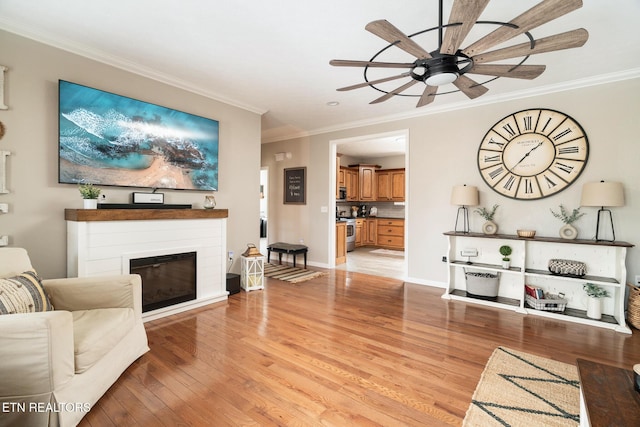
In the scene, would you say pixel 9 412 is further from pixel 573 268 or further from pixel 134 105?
pixel 573 268

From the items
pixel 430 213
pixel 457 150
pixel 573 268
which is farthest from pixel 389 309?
pixel 457 150

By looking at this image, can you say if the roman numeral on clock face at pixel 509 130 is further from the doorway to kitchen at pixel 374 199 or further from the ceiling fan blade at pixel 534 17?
the doorway to kitchen at pixel 374 199

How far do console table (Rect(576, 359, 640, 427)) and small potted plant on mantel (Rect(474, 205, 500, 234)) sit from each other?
98.7 inches

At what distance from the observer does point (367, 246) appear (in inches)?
341

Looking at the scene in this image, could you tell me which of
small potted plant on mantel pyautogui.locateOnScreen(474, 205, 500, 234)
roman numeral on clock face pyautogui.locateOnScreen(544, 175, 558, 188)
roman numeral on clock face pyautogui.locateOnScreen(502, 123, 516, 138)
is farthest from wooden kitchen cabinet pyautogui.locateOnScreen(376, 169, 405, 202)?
roman numeral on clock face pyautogui.locateOnScreen(544, 175, 558, 188)

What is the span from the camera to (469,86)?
88.3 inches

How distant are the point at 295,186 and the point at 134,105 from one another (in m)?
3.37

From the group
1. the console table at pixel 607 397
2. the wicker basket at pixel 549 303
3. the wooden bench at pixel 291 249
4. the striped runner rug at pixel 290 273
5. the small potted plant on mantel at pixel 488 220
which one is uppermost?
the small potted plant on mantel at pixel 488 220

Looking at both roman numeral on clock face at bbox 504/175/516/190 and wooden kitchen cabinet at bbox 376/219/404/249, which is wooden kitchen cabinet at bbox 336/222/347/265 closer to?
wooden kitchen cabinet at bbox 376/219/404/249

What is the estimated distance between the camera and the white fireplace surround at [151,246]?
2662 mm

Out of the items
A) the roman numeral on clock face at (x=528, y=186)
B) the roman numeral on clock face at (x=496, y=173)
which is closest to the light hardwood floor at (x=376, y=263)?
the roman numeral on clock face at (x=496, y=173)

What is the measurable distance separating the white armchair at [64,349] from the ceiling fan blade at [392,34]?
2.24 metres

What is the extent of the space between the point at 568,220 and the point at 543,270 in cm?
65

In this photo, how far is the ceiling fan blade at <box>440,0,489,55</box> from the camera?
4.61 ft
